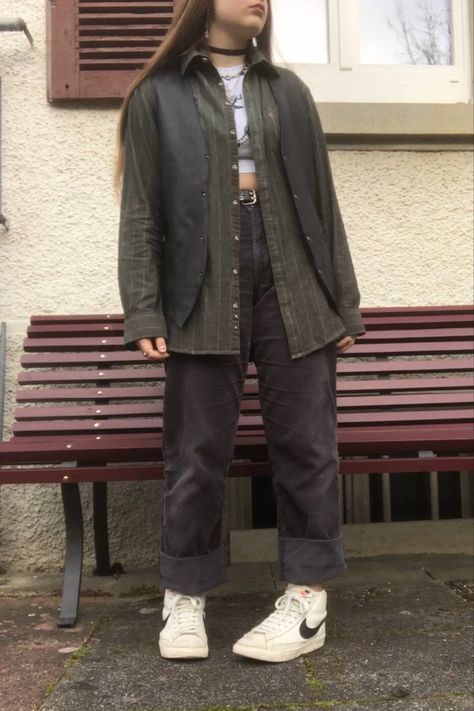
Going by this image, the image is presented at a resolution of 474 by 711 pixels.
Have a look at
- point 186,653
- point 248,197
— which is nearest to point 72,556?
point 186,653

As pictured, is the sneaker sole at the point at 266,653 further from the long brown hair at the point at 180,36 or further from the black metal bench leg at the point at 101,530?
the long brown hair at the point at 180,36

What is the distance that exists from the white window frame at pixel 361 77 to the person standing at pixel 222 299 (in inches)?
58.3

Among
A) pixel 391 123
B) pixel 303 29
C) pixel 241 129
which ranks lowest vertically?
pixel 241 129

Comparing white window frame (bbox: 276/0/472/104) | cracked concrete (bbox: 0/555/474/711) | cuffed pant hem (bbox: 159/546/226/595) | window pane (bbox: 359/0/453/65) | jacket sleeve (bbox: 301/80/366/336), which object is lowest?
cracked concrete (bbox: 0/555/474/711)

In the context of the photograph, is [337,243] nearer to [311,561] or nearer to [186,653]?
[311,561]

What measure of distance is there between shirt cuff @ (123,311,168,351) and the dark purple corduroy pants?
0.36ft

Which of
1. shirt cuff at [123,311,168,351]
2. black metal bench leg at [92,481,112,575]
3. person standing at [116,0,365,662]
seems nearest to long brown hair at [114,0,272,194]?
person standing at [116,0,365,662]

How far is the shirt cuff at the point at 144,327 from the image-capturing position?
1958mm

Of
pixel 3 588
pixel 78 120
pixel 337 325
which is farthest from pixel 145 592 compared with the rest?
pixel 78 120

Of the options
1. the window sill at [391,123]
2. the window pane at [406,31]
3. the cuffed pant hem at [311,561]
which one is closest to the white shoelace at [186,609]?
the cuffed pant hem at [311,561]

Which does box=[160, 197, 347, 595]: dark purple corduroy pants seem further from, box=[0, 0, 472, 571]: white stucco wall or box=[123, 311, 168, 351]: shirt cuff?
box=[0, 0, 472, 571]: white stucco wall

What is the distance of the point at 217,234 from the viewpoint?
1.99 m

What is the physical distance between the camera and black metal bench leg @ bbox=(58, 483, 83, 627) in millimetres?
2305

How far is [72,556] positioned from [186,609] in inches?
21.2
